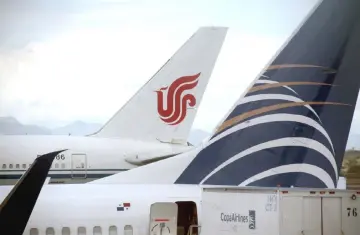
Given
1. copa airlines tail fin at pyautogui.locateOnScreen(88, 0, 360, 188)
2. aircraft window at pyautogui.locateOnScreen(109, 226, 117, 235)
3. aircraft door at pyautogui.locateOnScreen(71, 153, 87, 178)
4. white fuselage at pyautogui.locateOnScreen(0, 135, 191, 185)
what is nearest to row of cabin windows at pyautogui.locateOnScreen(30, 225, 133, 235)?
aircraft window at pyautogui.locateOnScreen(109, 226, 117, 235)

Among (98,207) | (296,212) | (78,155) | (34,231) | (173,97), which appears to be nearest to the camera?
(296,212)

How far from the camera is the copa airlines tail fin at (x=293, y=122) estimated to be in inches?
169

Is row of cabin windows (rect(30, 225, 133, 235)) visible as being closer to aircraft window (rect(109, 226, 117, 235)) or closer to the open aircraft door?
aircraft window (rect(109, 226, 117, 235))

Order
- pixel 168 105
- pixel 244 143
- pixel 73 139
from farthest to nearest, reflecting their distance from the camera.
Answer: pixel 168 105
pixel 73 139
pixel 244 143

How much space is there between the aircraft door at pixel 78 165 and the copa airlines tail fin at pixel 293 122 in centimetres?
351

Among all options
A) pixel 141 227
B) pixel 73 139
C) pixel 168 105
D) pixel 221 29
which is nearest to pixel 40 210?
pixel 141 227

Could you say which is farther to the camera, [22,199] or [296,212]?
[296,212]

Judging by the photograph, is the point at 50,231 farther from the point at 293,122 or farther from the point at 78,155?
the point at 78,155

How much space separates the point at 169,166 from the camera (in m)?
4.32

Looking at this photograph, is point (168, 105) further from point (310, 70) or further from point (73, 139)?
point (310, 70)

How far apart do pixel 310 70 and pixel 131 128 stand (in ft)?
13.7

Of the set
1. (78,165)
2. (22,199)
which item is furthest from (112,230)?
(78,165)

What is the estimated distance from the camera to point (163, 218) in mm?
3809

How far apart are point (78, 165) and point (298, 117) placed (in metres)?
4.13
